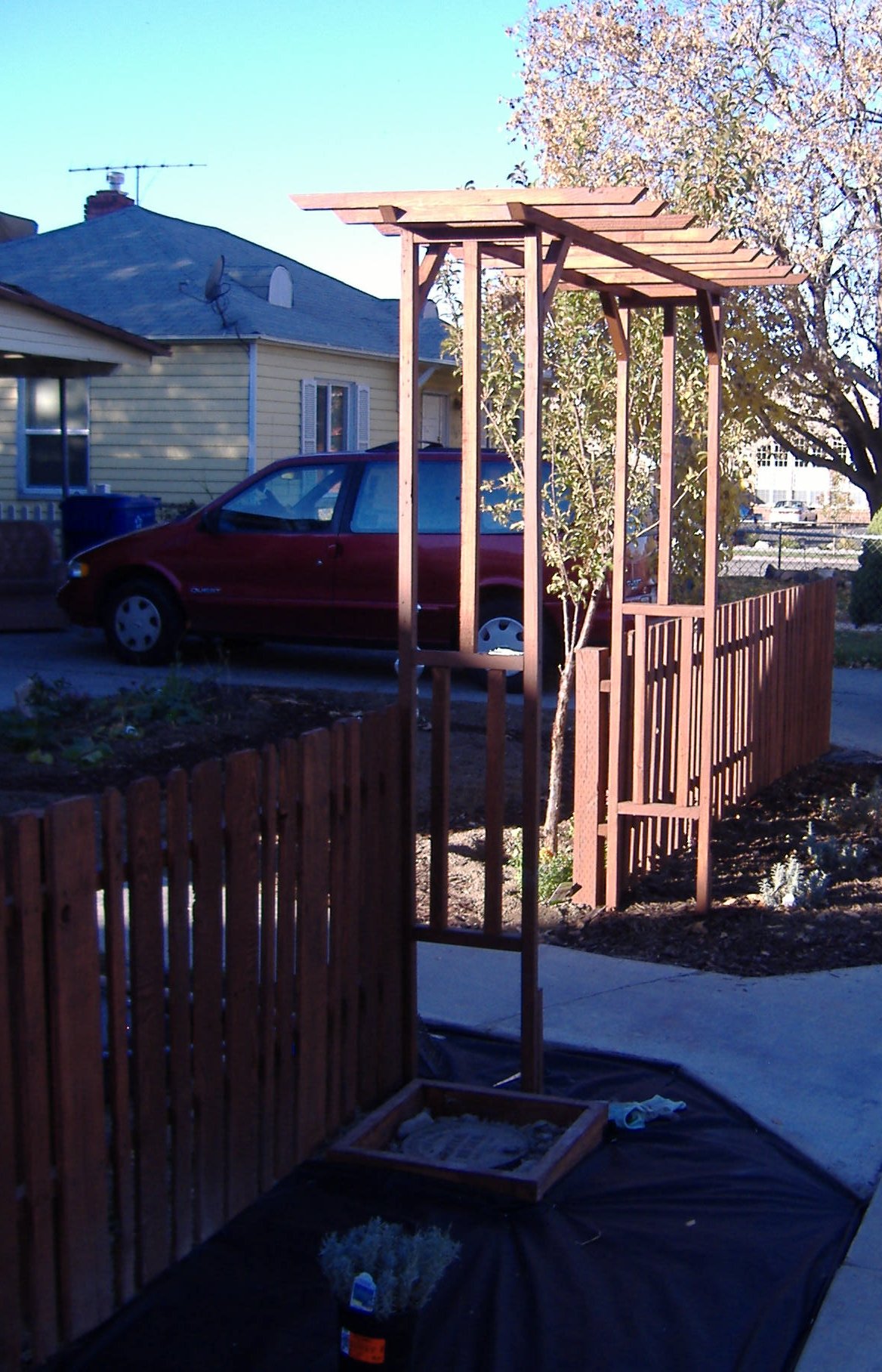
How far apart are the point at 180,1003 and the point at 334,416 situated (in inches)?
740

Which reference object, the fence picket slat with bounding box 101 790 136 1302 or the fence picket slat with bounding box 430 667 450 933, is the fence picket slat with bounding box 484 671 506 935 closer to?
the fence picket slat with bounding box 430 667 450 933

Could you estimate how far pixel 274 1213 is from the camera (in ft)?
11.6

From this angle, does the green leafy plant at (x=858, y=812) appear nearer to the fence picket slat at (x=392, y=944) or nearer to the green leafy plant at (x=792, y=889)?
the green leafy plant at (x=792, y=889)

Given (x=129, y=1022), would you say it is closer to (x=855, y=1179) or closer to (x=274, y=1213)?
(x=274, y=1213)

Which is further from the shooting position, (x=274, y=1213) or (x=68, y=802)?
(x=274, y=1213)

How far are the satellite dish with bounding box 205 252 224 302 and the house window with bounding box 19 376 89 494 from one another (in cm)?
210

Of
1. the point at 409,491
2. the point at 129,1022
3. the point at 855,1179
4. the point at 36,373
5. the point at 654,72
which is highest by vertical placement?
the point at 654,72


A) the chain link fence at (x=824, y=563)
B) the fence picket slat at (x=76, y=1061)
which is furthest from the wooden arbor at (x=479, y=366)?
the chain link fence at (x=824, y=563)

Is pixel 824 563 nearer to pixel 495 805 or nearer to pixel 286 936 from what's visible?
pixel 495 805

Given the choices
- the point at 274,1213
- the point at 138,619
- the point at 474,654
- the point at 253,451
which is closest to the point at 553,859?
the point at 474,654

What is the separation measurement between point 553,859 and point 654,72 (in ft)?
56.2

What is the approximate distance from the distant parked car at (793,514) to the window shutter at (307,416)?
26.7 metres

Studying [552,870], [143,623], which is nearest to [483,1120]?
[552,870]

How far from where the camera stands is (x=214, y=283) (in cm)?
1969
